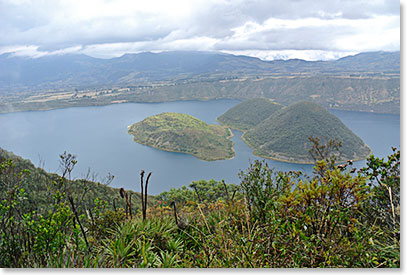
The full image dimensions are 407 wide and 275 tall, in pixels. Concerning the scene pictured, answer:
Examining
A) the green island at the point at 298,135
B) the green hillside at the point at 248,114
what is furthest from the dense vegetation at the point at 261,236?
the green hillside at the point at 248,114

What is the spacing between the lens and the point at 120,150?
21844 mm

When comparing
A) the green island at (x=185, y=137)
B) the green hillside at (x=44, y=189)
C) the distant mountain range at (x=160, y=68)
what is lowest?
the green island at (x=185, y=137)

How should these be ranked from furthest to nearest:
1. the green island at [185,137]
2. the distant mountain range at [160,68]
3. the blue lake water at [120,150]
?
1. the distant mountain range at [160,68]
2. the green island at [185,137]
3. the blue lake water at [120,150]

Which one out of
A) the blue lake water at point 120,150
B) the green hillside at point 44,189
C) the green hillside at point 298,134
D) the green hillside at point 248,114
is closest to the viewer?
the green hillside at point 44,189

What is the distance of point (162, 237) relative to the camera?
2.25 metres

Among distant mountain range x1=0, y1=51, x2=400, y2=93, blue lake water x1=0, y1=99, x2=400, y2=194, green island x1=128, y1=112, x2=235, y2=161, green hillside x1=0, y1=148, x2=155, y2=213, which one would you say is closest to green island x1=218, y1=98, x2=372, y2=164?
blue lake water x1=0, y1=99, x2=400, y2=194

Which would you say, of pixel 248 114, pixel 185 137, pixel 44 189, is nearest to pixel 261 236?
pixel 44 189

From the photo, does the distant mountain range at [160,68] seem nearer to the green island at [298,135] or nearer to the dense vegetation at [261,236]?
the green island at [298,135]

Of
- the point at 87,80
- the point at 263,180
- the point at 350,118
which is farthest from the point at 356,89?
the point at 87,80

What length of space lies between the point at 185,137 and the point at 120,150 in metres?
8.06

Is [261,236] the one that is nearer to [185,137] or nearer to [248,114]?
[185,137]

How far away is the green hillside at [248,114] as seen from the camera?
120 ft

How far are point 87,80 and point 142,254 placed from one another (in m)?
74.9

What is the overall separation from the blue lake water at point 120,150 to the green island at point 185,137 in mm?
868
